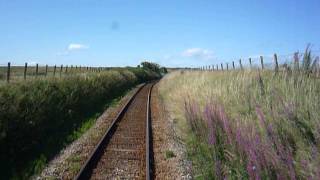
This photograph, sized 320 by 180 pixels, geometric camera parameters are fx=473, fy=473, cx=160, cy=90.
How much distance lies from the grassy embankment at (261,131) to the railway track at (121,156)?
49.6 inches

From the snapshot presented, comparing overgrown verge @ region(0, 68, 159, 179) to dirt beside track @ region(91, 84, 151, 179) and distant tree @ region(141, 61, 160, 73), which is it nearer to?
dirt beside track @ region(91, 84, 151, 179)

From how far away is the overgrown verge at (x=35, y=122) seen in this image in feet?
38.1

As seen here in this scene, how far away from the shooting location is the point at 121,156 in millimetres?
12227

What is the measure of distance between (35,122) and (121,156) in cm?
368

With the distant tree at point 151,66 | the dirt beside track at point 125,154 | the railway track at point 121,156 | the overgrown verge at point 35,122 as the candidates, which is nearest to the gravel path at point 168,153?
the railway track at point 121,156

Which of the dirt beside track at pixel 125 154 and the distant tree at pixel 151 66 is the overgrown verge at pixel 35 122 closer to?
the dirt beside track at pixel 125 154

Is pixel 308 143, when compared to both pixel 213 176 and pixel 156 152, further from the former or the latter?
pixel 156 152

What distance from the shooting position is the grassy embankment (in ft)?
23.9

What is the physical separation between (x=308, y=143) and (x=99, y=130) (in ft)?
32.8

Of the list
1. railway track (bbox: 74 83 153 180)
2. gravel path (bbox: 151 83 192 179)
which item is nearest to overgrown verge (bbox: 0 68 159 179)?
railway track (bbox: 74 83 153 180)

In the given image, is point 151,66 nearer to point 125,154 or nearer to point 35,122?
point 35,122

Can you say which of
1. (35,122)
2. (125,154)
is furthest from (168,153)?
(35,122)

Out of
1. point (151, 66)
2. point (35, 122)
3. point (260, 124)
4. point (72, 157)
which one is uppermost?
point (151, 66)

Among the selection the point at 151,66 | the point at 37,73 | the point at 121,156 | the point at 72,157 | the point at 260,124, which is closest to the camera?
the point at 260,124
